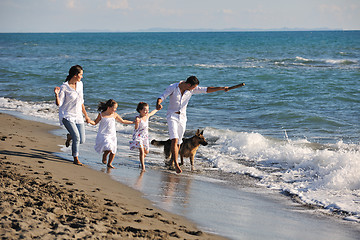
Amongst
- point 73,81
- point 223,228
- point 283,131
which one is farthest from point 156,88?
point 223,228

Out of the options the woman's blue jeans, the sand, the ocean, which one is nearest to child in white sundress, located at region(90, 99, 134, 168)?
the woman's blue jeans

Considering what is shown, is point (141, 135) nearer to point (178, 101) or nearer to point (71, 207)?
point (178, 101)

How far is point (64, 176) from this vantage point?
6629 millimetres

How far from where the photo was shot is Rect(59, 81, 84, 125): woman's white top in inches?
289

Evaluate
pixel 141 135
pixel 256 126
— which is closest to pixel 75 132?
pixel 141 135

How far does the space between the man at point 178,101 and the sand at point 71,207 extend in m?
1.49

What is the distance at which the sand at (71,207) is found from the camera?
4138 mm

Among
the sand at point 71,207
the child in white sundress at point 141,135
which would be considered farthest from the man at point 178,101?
the sand at point 71,207

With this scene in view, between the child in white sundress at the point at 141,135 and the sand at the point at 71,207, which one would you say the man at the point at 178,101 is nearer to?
the child in white sundress at the point at 141,135

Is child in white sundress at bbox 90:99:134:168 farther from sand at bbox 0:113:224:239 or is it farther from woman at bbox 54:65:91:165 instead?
sand at bbox 0:113:224:239

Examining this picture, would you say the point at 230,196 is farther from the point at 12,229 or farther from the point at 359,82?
the point at 359,82

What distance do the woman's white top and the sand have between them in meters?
0.86

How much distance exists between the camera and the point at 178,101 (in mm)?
7797

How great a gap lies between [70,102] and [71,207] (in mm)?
2932
